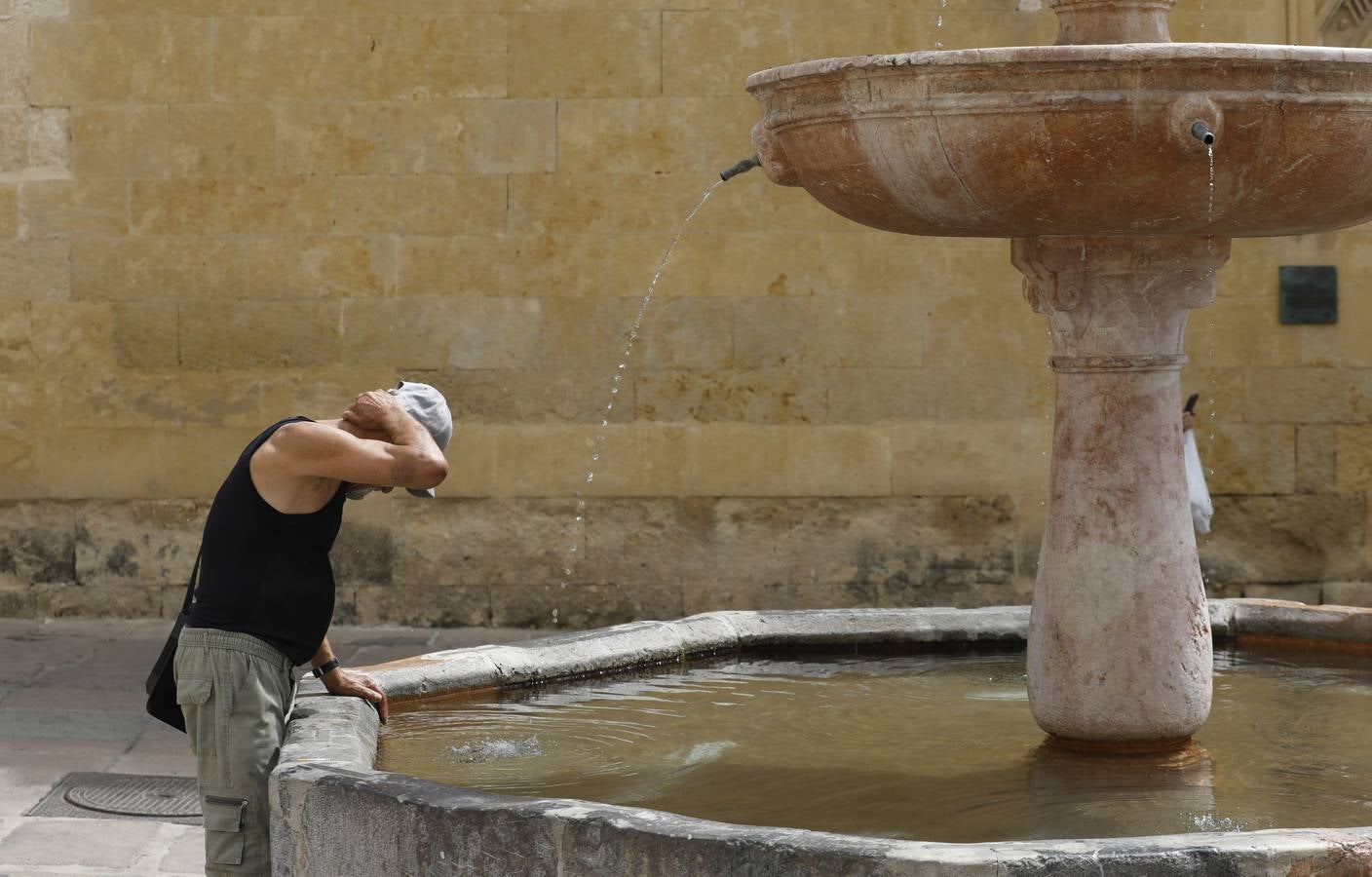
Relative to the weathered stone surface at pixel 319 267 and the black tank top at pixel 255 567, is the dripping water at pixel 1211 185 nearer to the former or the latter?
the black tank top at pixel 255 567

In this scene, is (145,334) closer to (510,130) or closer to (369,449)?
(510,130)

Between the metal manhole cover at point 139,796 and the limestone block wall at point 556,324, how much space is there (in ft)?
8.93

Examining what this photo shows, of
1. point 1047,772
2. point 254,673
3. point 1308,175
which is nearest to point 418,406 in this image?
point 254,673

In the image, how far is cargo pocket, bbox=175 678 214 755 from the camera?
379 cm

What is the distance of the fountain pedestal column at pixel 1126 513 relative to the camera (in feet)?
14.0

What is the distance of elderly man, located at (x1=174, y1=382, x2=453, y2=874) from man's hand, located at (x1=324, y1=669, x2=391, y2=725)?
1.25 ft

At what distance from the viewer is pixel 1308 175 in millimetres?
3861

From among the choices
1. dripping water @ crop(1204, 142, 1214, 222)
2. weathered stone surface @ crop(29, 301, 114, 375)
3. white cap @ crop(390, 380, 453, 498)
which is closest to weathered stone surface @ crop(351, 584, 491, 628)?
weathered stone surface @ crop(29, 301, 114, 375)

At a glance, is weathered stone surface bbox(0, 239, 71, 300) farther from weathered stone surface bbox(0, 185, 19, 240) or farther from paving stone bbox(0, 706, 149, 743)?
paving stone bbox(0, 706, 149, 743)

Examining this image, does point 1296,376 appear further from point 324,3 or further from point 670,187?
point 324,3

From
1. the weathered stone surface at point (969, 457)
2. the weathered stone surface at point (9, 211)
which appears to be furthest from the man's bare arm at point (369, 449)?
the weathered stone surface at point (9, 211)

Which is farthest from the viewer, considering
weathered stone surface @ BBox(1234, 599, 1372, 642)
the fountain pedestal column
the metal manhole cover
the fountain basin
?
weathered stone surface @ BBox(1234, 599, 1372, 642)

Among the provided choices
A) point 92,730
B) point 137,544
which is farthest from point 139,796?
point 137,544

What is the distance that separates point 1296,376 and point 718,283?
2.57 m
